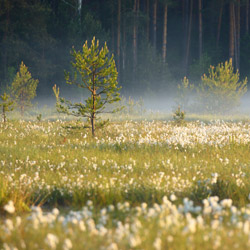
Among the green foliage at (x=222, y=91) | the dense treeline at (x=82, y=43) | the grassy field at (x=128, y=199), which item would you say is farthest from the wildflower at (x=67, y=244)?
the dense treeline at (x=82, y=43)

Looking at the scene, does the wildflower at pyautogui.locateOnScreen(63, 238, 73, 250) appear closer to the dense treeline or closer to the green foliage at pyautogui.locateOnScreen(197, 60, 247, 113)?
the green foliage at pyautogui.locateOnScreen(197, 60, 247, 113)

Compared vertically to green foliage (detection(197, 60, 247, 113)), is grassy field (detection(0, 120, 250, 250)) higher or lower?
lower

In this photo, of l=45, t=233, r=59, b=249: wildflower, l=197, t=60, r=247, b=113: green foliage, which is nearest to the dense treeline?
l=197, t=60, r=247, b=113: green foliage

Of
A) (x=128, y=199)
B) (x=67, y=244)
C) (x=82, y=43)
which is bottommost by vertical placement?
(x=128, y=199)

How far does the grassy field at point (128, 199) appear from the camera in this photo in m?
2.73

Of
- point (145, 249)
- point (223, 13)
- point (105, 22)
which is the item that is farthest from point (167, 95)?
point (145, 249)

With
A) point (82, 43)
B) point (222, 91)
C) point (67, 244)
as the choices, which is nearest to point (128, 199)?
point (67, 244)

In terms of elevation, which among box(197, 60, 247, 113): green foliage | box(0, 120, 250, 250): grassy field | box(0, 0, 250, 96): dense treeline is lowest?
box(0, 120, 250, 250): grassy field

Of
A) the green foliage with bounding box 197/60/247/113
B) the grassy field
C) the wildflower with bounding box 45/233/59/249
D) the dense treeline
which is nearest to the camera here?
the wildflower with bounding box 45/233/59/249

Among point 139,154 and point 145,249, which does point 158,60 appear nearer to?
point 139,154

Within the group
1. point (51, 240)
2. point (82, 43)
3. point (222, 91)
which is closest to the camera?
point (51, 240)

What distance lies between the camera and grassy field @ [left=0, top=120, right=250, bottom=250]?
273 cm

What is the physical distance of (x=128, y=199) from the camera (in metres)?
4.72

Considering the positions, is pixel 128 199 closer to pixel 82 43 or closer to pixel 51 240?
pixel 51 240
